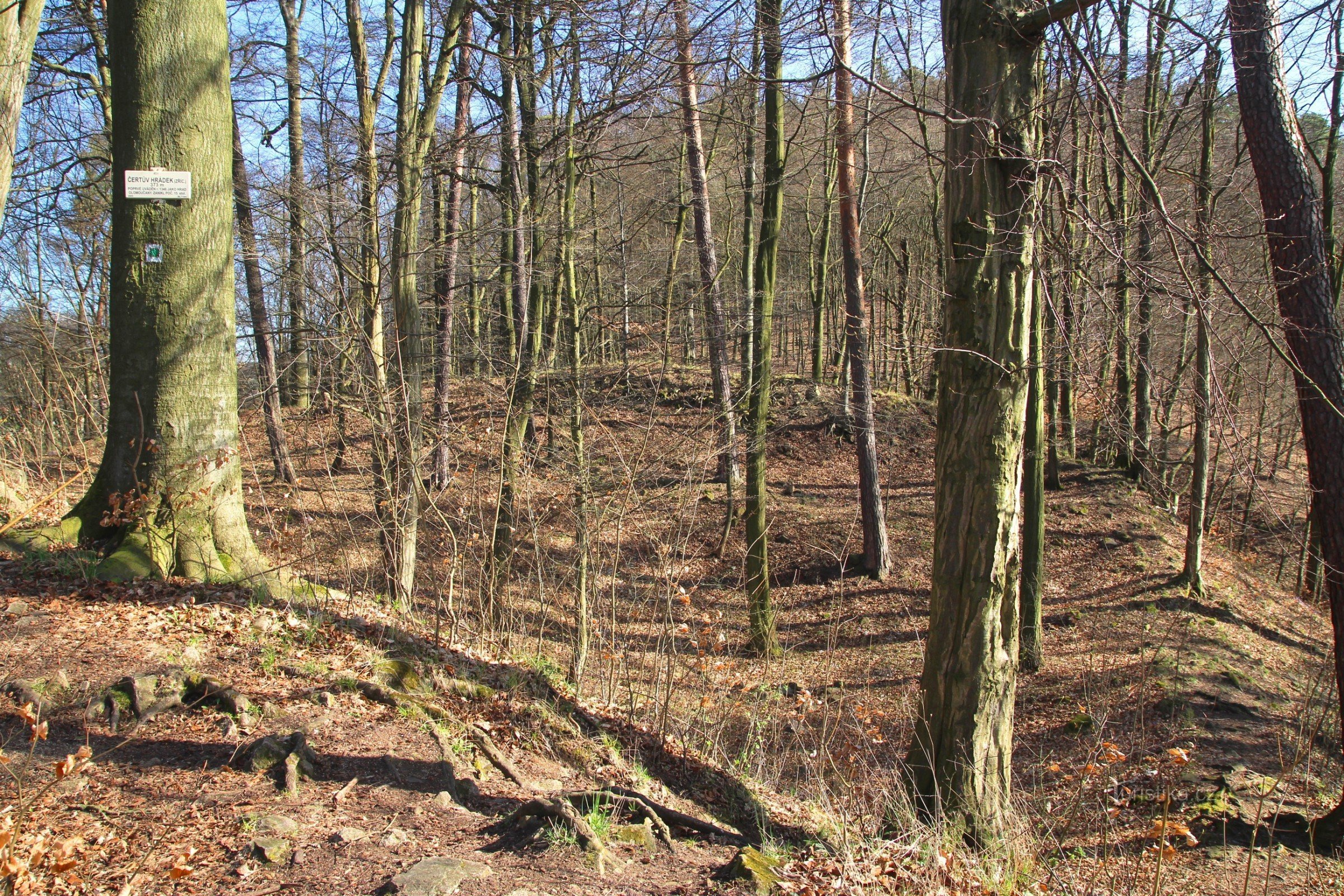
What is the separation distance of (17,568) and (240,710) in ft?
6.68

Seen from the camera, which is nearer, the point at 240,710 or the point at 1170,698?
the point at 240,710

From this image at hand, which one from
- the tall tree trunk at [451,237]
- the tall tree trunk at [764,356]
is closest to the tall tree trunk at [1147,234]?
the tall tree trunk at [764,356]

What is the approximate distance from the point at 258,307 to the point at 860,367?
33.7 feet

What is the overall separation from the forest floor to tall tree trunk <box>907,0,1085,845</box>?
1.22ft

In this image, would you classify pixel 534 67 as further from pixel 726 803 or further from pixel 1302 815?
pixel 1302 815

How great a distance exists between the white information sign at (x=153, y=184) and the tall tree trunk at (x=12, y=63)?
7.84 feet

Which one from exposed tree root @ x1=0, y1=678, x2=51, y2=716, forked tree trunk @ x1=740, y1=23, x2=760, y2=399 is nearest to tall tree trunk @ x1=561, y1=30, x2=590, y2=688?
forked tree trunk @ x1=740, y1=23, x2=760, y2=399

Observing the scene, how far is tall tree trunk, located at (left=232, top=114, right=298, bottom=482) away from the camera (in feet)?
35.0

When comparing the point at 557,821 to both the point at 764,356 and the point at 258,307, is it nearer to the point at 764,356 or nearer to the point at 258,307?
the point at 764,356

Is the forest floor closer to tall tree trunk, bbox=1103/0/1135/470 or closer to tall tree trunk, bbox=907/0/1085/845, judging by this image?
tall tree trunk, bbox=907/0/1085/845

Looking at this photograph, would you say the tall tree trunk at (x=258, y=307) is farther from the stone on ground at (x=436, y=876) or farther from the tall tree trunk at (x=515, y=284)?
the stone on ground at (x=436, y=876)

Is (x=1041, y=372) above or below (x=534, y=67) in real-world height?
below

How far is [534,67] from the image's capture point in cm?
1051

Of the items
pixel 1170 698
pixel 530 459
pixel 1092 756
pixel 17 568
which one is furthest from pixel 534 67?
pixel 1170 698
